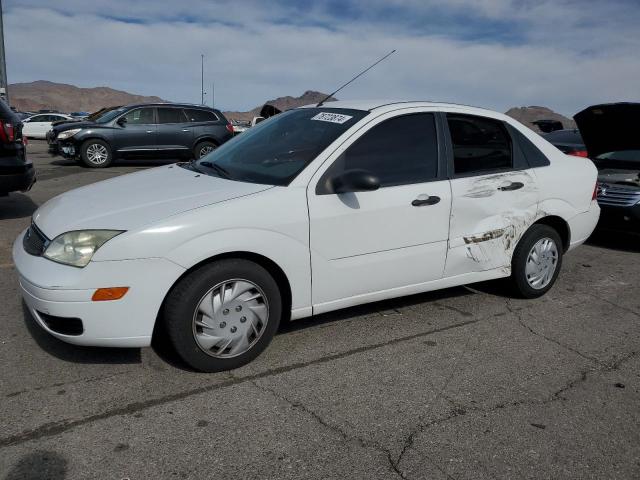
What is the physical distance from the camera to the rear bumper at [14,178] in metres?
6.50

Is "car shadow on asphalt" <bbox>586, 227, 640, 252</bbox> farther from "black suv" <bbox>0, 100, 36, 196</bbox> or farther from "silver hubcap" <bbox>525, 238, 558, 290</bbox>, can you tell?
"black suv" <bbox>0, 100, 36, 196</bbox>

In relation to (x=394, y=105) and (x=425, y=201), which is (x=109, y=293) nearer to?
(x=425, y=201)

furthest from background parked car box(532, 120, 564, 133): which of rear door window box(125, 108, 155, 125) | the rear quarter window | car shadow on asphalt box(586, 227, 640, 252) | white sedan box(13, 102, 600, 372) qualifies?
rear door window box(125, 108, 155, 125)

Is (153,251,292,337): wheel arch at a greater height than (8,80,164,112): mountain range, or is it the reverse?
(8,80,164,112): mountain range

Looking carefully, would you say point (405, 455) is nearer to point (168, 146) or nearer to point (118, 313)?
point (118, 313)

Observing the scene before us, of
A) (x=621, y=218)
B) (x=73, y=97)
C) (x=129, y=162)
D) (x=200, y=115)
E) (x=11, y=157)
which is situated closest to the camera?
(x=11, y=157)

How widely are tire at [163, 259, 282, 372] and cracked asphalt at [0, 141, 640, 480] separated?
0.42 ft

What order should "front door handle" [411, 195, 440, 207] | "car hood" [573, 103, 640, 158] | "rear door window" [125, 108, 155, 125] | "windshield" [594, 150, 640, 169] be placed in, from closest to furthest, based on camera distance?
"front door handle" [411, 195, 440, 207] → "car hood" [573, 103, 640, 158] → "windshield" [594, 150, 640, 169] → "rear door window" [125, 108, 155, 125]

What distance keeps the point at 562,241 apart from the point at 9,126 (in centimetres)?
603

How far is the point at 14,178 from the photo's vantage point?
259 inches

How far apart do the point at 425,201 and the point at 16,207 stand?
6.46 m

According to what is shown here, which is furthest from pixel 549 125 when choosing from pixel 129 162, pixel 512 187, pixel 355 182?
pixel 129 162

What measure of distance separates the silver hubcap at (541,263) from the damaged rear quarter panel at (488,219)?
23cm

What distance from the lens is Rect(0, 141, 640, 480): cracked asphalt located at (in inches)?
99.8
